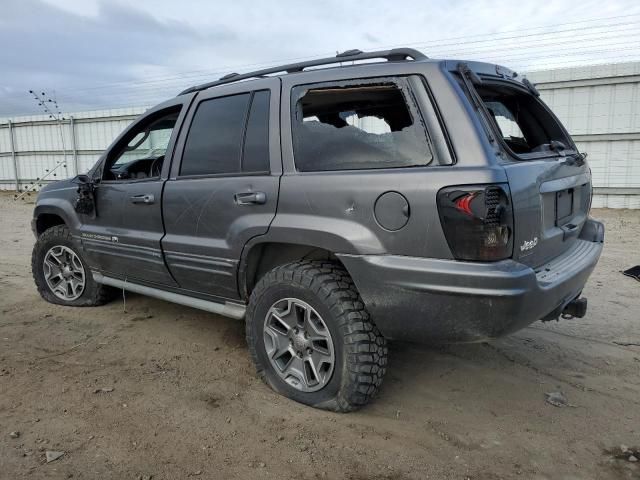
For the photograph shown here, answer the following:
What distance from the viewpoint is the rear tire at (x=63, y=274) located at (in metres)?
4.55

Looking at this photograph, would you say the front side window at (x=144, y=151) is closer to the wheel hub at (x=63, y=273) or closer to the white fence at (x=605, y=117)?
the wheel hub at (x=63, y=273)

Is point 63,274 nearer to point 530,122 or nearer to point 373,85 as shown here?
point 373,85

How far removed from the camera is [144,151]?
14.2 ft

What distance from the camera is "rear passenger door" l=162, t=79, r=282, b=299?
9.77 ft

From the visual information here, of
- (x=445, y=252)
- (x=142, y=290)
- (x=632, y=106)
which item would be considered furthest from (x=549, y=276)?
(x=632, y=106)

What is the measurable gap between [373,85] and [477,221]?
0.98 meters

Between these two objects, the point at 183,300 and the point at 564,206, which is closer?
the point at 564,206

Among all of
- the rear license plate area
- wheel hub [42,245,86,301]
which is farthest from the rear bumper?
wheel hub [42,245,86,301]

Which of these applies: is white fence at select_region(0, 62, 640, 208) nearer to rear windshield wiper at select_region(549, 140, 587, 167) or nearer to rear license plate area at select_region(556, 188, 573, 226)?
rear windshield wiper at select_region(549, 140, 587, 167)

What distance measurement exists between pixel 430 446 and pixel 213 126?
2397 millimetres

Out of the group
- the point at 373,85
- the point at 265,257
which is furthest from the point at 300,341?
the point at 373,85

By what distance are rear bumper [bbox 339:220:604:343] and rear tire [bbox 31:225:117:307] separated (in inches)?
119

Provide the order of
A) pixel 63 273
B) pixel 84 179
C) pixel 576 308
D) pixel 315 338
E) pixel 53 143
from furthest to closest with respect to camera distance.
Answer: pixel 53 143
pixel 63 273
pixel 84 179
pixel 576 308
pixel 315 338

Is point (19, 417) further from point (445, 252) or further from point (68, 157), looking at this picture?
point (68, 157)
